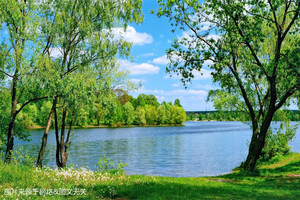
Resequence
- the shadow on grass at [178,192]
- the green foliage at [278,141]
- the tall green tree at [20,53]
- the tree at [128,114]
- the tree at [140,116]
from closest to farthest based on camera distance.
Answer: the shadow on grass at [178,192] → the tall green tree at [20,53] → the green foliage at [278,141] → the tree at [128,114] → the tree at [140,116]

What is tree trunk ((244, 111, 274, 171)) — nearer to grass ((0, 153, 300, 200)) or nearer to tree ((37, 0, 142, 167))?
grass ((0, 153, 300, 200))

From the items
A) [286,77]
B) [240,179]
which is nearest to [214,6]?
[286,77]

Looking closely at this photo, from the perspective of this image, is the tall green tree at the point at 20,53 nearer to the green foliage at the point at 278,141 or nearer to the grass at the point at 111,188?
the grass at the point at 111,188

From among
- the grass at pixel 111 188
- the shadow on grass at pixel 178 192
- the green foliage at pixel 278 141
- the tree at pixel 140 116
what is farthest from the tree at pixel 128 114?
the shadow on grass at pixel 178 192

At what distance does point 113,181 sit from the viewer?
41.0 feet

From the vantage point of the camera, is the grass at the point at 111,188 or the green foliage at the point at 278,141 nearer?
the grass at the point at 111,188

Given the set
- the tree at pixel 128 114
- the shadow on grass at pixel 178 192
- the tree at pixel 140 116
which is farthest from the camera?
the tree at pixel 140 116

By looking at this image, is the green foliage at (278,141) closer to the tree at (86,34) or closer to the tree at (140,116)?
the tree at (86,34)

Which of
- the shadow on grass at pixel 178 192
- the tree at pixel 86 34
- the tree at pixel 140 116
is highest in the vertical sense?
the tree at pixel 86 34

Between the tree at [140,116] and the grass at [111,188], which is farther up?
the tree at [140,116]

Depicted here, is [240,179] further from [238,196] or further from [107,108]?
[107,108]

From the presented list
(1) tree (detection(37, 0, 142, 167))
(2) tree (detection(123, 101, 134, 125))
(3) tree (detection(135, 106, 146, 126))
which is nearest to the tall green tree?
(1) tree (detection(37, 0, 142, 167))

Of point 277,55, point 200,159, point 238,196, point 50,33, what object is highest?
point 50,33

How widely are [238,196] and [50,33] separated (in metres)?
16.5
